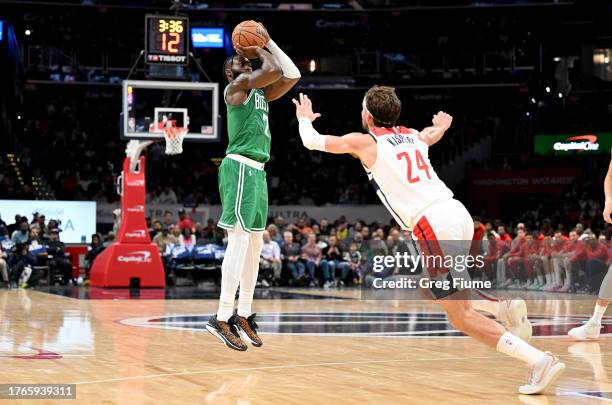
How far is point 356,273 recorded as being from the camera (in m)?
21.0

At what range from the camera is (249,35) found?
716 cm

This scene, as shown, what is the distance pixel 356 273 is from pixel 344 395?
15893mm

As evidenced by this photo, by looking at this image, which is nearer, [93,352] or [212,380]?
[212,380]

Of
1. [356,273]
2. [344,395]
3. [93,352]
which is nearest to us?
[344,395]

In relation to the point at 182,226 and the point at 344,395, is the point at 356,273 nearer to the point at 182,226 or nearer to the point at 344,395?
the point at 182,226

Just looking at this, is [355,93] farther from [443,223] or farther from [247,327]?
[443,223]

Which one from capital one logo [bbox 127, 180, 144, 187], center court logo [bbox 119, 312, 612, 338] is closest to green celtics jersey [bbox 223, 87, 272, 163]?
center court logo [bbox 119, 312, 612, 338]

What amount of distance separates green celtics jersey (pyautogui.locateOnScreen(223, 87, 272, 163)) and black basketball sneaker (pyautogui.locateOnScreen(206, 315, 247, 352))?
1239 mm

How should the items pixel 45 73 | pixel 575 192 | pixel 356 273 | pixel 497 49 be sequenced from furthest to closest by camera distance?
pixel 497 49 < pixel 45 73 < pixel 575 192 < pixel 356 273

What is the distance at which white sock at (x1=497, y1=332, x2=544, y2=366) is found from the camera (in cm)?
528

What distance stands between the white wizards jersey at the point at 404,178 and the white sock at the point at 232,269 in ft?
4.91

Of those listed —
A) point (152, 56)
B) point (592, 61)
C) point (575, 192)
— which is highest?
point (592, 61)

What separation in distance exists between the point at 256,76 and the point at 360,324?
391 centimetres

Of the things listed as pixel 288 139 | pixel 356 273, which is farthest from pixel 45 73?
pixel 356 273
